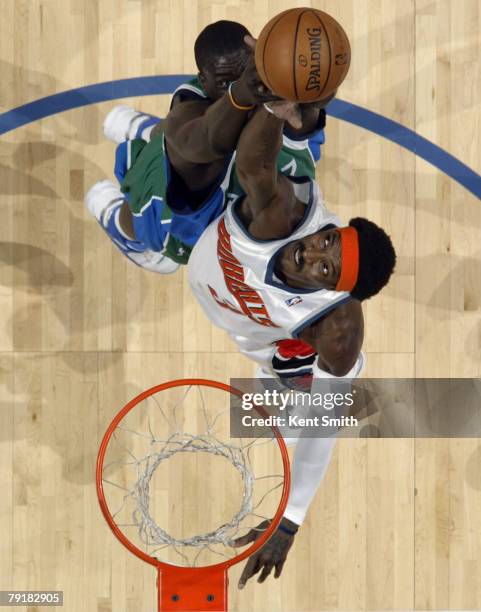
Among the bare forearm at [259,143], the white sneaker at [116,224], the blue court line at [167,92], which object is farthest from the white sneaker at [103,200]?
the bare forearm at [259,143]

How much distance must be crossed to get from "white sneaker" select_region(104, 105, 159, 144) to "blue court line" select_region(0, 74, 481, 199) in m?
0.26

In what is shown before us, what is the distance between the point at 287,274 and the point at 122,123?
4.78 ft

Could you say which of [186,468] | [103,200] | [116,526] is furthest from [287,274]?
[186,468]

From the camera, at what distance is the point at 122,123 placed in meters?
3.98

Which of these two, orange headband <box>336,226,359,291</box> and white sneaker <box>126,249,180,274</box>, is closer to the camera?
orange headband <box>336,226,359,291</box>

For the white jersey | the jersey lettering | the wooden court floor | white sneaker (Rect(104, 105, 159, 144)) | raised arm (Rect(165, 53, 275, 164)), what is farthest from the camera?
the wooden court floor

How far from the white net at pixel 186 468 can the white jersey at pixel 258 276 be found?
92 centimetres

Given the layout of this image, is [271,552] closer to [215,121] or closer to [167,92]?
[215,121]

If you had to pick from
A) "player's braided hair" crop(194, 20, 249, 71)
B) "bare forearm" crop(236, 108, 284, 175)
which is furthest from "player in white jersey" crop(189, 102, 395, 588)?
"player's braided hair" crop(194, 20, 249, 71)

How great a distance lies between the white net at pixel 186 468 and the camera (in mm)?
4090

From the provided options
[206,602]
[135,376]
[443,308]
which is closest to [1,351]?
[135,376]

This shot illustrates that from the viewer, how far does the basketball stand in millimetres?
2420

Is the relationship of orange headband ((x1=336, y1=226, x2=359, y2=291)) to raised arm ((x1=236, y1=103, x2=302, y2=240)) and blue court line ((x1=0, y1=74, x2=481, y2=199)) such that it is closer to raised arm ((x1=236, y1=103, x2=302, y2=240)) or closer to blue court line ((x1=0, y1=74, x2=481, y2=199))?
raised arm ((x1=236, y1=103, x2=302, y2=240))

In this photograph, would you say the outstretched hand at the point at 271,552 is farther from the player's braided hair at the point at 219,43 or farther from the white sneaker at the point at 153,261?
the player's braided hair at the point at 219,43
